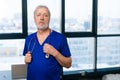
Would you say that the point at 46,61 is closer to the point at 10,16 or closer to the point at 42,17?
the point at 42,17

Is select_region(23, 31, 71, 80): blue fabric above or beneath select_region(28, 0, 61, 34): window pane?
beneath

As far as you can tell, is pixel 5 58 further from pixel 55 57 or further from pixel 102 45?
pixel 102 45

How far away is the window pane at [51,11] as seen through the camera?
2.59 metres

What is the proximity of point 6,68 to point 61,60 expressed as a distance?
105cm

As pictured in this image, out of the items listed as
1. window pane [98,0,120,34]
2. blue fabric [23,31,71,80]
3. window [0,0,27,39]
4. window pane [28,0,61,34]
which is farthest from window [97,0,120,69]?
blue fabric [23,31,71,80]

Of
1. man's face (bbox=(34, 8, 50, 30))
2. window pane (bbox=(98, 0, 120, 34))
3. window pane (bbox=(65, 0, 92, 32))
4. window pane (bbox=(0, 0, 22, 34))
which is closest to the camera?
man's face (bbox=(34, 8, 50, 30))

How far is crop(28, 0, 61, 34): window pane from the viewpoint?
2.59 m

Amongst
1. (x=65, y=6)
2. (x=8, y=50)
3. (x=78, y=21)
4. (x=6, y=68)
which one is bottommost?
(x=6, y=68)

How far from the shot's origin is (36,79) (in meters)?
1.74

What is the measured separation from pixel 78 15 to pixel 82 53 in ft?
1.69

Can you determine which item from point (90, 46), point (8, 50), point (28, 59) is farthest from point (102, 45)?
point (28, 59)

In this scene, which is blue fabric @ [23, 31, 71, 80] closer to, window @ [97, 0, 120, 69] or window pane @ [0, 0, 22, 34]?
window pane @ [0, 0, 22, 34]

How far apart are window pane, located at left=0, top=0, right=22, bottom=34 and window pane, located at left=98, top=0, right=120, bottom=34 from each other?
3.58ft

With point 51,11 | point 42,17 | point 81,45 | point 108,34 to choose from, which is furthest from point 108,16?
point 42,17
